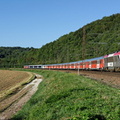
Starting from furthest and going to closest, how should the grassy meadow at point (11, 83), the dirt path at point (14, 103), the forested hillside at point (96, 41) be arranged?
the forested hillside at point (96, 41), the grassy meadow at point (11, 83), the dirt path at point (14, 103)

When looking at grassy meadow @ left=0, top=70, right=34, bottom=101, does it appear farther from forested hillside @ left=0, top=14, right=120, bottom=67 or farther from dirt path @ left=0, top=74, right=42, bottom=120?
forested hillside @ left=0, top=14, right=120, bottom=67

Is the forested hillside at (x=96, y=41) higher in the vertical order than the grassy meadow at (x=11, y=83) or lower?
higher

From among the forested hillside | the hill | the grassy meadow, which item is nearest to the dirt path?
the grassy meadow

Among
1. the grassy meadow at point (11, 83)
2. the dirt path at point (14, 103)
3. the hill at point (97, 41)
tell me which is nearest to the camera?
the dirt path at point (14, 103)

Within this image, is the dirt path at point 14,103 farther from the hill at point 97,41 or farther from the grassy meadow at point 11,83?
the hill at point 97,41

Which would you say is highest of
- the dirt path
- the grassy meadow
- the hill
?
the hill

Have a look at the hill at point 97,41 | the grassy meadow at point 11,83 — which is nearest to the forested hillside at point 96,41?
the hill at point 97,41

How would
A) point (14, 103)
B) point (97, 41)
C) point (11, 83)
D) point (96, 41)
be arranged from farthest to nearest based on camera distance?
point (96, 41), point (97, 41), point (11, 83), point (14, 103)

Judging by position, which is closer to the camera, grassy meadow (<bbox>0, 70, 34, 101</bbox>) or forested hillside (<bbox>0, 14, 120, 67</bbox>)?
grassy meadow (<bbox>0, 70, 34, 101</bbox>)

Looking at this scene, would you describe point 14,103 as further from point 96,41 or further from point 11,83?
point 96,41

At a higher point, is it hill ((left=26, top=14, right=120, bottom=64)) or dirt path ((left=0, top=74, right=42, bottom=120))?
hill ((left=26, top=14, right=120, bottom=64))

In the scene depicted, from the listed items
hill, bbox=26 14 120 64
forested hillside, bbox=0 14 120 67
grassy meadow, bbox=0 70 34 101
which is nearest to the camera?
grassy meadow, bbox=0 70 34 101

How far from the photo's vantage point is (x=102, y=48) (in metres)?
78.5

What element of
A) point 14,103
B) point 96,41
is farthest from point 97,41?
point 14,103
